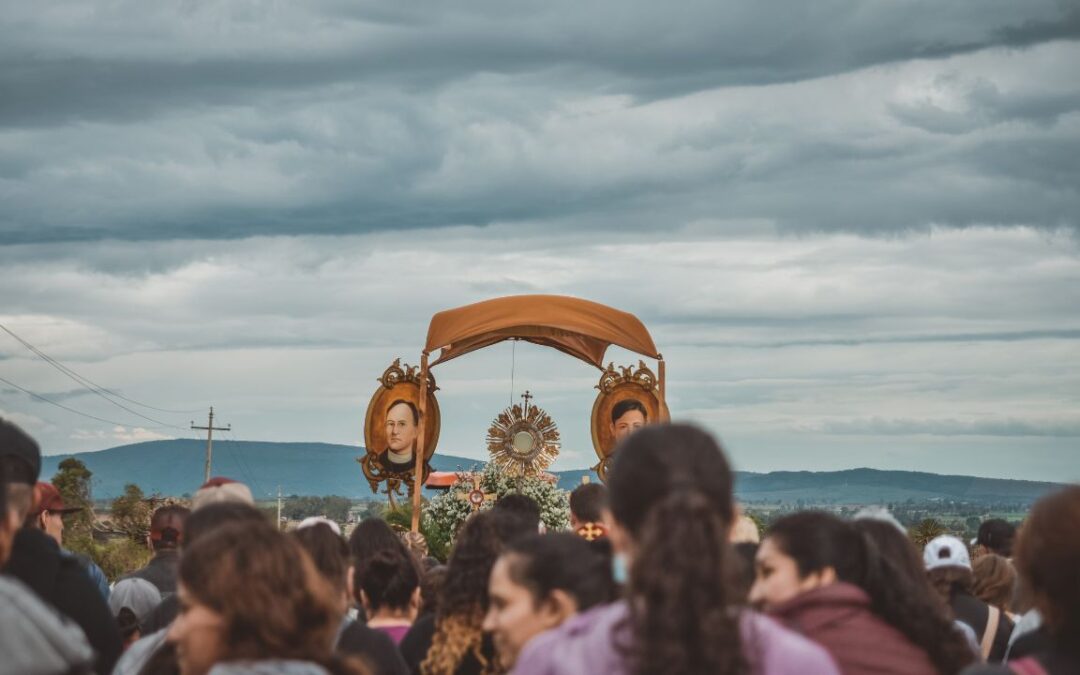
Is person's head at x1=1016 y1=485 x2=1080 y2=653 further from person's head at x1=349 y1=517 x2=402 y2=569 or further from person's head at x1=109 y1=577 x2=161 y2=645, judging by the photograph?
person's head at x1=109 y1=577 x2=161 y2=645

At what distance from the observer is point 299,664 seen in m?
4.42

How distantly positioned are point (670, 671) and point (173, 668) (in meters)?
2.50

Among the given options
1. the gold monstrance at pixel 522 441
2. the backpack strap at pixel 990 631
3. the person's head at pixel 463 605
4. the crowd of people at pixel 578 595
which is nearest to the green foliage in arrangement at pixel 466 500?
the gold monstrance at pixel 522 441

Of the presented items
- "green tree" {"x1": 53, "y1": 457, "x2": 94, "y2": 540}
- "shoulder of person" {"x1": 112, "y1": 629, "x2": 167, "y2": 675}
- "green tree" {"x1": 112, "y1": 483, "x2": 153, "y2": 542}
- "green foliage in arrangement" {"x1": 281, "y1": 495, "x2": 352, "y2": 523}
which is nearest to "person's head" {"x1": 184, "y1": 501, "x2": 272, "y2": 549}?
"shoulder of person" {"x1": 112, "y1": 629, "x2": 167, "y2": 675}

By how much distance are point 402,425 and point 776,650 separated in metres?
20.5

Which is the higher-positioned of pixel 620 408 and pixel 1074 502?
pixel 620 408

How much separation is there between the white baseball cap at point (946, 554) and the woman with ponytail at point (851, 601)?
3.44 m

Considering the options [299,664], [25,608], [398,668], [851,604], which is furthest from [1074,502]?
[398,668]

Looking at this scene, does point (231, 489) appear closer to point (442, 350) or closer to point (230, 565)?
point (230, 565)

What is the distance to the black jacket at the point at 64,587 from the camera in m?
6.16

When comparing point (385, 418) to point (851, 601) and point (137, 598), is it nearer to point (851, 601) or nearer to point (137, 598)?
point (137, 598)

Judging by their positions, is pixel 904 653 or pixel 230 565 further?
pixel 904 653

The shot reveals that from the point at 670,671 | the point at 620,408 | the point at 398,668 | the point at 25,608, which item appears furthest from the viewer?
the point at 620,408

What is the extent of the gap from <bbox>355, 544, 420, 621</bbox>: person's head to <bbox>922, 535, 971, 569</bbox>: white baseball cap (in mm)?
3122
